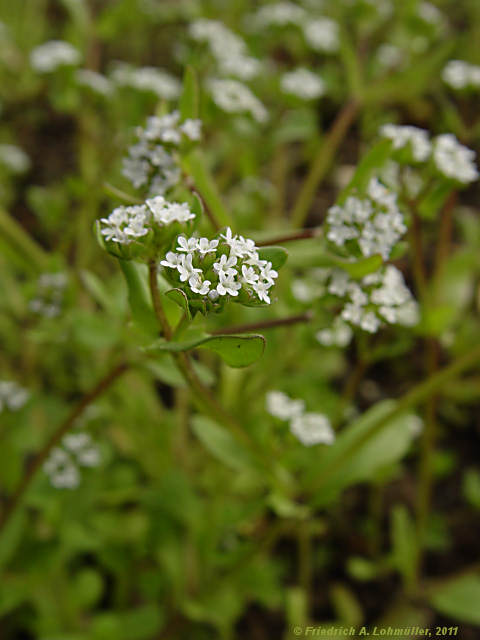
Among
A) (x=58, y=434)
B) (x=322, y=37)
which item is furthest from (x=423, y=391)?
(x=322, y=37)

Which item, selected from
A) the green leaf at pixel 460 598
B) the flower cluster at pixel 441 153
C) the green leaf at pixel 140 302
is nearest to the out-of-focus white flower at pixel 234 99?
the flower cluster at pixel 441 153

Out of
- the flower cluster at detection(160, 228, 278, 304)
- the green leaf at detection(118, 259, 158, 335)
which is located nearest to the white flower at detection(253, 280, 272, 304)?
the flower cluster at detection(160, 228, 278, 304)

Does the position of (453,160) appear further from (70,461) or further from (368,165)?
(70,461)

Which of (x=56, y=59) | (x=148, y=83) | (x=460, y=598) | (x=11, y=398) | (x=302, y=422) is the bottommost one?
(x=460, y=598)

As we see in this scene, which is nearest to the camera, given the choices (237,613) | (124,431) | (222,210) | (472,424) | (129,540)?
(222,210)

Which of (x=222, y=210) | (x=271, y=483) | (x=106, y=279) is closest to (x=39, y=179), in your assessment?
(x=106, y=279)

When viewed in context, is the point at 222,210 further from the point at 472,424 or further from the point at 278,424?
the point at 472,424
